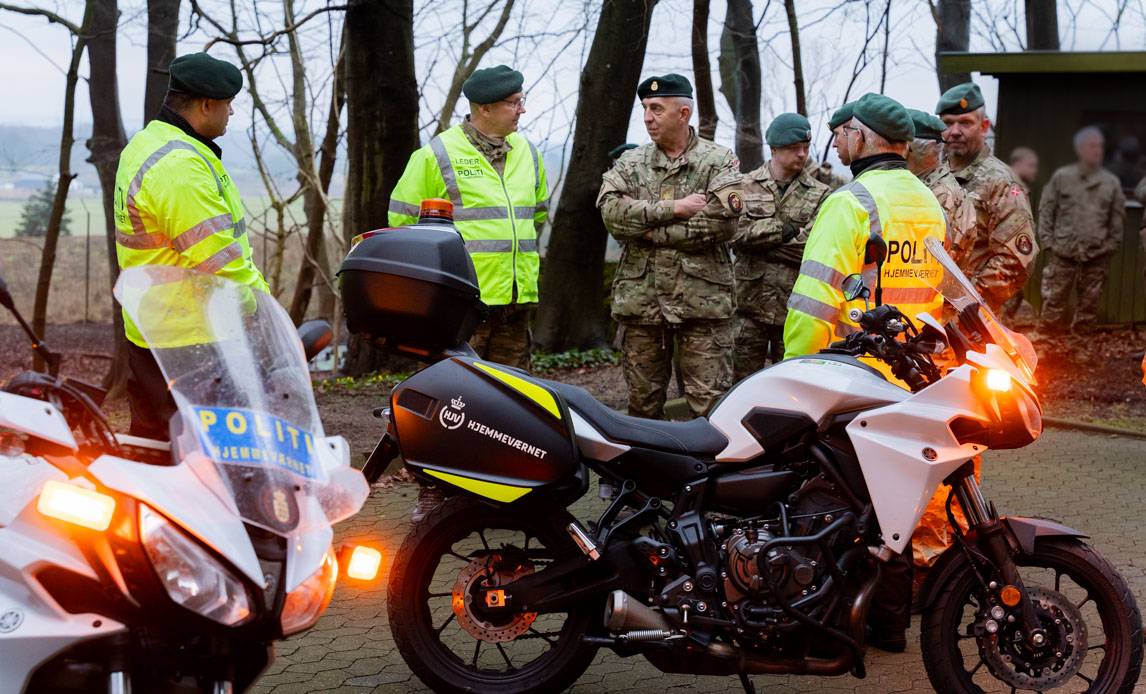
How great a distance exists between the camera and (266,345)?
3184mm

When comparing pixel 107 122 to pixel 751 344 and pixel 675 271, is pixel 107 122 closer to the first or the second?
pixel 751 344

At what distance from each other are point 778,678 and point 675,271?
2.48 metres

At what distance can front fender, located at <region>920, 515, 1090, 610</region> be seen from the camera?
Answer: 4070 millimetres

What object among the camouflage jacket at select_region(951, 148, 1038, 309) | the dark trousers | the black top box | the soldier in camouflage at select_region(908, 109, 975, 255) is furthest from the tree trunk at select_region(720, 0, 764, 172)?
the black top box

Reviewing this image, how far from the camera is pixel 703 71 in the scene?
42.9ft

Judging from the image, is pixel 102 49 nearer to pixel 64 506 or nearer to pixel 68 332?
pixel 68 332

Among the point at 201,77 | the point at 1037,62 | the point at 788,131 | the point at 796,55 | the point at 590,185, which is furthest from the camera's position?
the point at 1037,62

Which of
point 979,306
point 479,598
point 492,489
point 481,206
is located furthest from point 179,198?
point 979,306

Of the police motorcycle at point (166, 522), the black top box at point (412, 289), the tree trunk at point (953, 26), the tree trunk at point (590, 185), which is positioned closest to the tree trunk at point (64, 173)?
the tree trunk at point (590, 185)

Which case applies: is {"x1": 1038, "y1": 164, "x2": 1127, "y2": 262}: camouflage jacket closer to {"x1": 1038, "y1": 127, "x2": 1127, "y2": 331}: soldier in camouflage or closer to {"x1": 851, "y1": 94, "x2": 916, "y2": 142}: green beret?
{"x1": 1038, "y1": 127, "x2": 1127, "y2": 331}: soldier in camouflage

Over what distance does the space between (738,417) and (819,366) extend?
1.02ft

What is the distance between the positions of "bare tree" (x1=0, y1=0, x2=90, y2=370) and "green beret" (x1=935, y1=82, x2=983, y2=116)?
272 inches

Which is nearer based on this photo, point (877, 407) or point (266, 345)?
point (266, 345)

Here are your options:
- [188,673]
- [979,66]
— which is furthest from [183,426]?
[979,66]
